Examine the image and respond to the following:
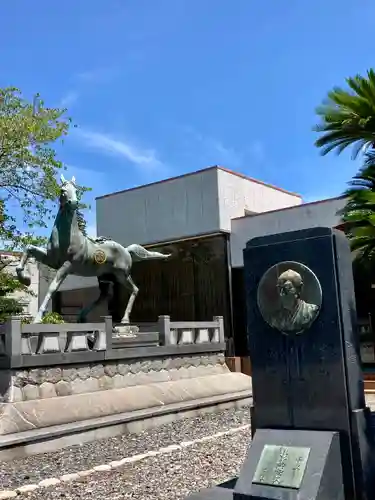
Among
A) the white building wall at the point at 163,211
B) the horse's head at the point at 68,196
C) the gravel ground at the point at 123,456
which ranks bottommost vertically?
the gravel ground at the point at 123,456

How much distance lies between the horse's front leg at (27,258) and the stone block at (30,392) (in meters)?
3.15

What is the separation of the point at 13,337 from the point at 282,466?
598 centimetres

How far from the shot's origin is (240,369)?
58.2 ft

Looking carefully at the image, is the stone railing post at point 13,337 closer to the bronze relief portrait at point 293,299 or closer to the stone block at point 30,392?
the stone block at point 30,392

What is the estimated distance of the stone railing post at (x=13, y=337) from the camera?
8820 mm

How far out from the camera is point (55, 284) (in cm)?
1144

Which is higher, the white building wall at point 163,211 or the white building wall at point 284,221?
the white building wall at point 163,211

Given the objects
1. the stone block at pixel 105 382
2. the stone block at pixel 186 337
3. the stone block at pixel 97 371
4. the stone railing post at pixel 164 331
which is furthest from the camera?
the stone block at pixel 186 337

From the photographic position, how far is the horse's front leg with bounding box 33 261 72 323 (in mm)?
11047

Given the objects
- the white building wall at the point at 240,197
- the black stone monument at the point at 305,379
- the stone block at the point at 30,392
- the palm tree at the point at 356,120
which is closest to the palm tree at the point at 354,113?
the palm tree at the point at 356,120

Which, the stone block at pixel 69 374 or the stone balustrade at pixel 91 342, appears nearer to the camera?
the stone balustrade at pixel 91 342

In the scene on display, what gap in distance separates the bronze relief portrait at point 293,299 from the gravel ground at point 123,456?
87.7 inches

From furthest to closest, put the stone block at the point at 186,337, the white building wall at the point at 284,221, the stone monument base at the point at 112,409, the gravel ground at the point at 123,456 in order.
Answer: the white building wall at the point at 284,221 < the stone block at the point at 186,337 < the stone monument base at the point at 112,409 < the gravel ground at the point at 123,456

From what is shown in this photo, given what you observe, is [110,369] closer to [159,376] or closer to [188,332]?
[159,376]
